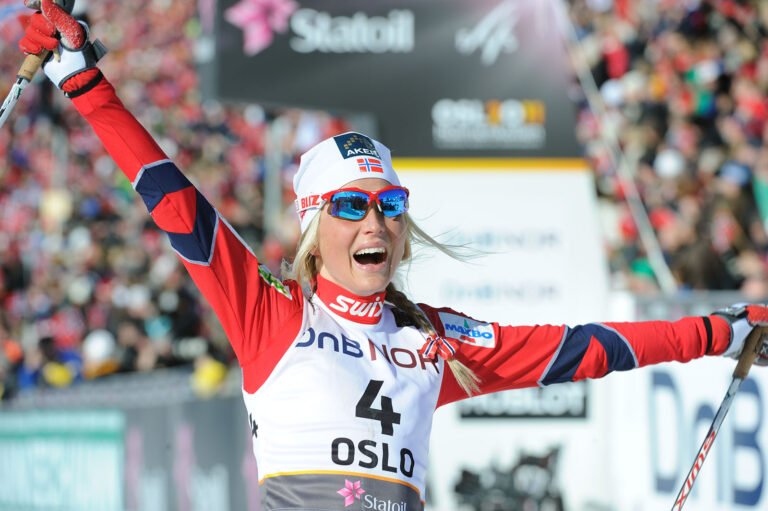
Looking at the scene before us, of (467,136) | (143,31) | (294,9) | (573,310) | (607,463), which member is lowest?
(607,463)

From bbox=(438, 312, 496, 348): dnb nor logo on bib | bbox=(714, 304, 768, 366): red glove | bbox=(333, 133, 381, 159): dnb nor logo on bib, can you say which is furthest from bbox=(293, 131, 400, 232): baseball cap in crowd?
bbox=(714, 304, 768, 366): red glove

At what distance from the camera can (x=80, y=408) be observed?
11203 mm

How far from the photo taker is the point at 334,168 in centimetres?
355

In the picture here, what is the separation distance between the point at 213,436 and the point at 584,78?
5320 millimetres

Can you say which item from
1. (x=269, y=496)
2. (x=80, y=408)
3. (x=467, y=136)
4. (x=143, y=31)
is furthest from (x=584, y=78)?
(x=143, y=31)

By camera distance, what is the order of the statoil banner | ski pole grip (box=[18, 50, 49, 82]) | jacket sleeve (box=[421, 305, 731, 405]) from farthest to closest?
the statoil banner < jacket sleeve (box=[421, 305, 731, 405]) < ski pole grip (box=[18, 50, 49, 82])

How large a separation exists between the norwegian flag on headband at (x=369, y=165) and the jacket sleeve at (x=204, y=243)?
42 cm

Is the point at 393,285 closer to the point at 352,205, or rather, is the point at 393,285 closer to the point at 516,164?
the point at 352,205

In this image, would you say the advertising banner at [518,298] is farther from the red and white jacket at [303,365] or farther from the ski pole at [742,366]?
the red and white jacket at [303,365]

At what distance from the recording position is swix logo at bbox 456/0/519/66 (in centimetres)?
853

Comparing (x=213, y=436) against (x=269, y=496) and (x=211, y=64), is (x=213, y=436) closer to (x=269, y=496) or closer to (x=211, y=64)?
(x=211, y=64)

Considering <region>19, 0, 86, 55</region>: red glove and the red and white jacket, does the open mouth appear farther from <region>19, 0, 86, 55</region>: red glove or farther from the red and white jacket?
<region>19, 0, 86, 55</region>: red glove

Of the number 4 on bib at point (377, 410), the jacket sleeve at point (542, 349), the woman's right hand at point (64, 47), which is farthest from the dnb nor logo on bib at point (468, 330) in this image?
the woman's right hand at point (64, 47)

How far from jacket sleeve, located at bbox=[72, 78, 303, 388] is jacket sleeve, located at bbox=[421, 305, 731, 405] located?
1.88ft
